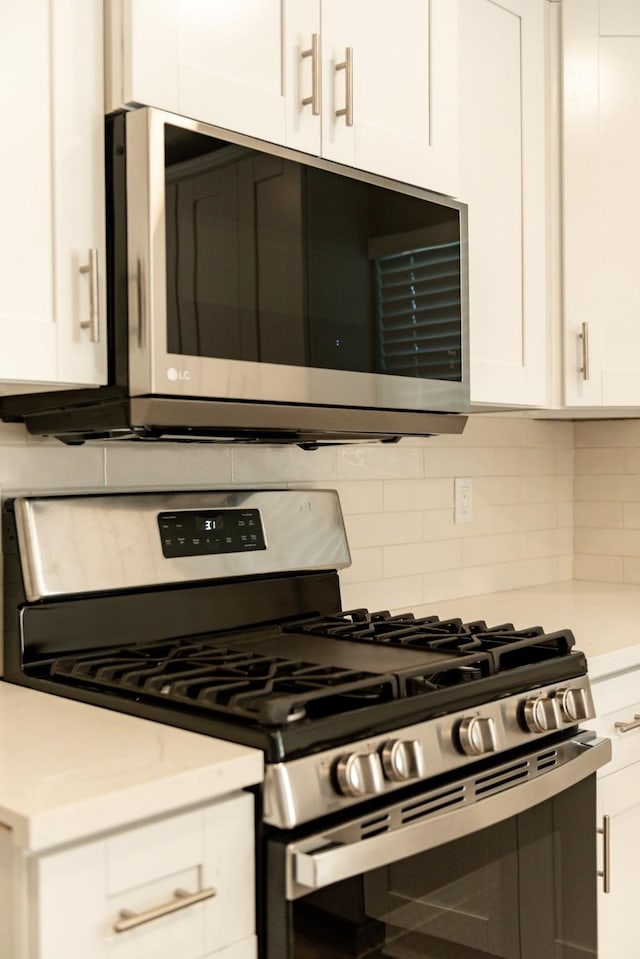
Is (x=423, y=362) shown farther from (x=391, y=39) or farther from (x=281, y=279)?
(x=391, y=39)

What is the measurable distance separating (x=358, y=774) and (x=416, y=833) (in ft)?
0.48

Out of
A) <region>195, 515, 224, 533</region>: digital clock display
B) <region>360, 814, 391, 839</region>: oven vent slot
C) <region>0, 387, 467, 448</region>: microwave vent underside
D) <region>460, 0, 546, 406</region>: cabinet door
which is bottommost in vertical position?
<region>360, 814, 391, 839</region>: oven vent slot

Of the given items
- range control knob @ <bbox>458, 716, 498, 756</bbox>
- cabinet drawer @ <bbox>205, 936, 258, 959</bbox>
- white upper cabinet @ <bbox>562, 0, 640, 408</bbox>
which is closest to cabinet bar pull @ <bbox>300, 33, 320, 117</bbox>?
white upper cabinet @ <bbox>562, 0, 640, 408</bbox>

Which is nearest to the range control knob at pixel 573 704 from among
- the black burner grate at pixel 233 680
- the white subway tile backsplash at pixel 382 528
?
the black burner grate at pixel 233 680

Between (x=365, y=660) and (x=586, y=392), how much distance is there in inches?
42.0

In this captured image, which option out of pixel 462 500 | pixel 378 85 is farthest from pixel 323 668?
pixel 462 500

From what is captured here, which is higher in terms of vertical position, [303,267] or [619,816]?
[303,267]

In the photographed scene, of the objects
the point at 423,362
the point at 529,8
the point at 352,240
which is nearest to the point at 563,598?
the point at 423,362

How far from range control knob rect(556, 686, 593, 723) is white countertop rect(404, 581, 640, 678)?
0.19m

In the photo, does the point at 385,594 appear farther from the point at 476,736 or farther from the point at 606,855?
the point at 476,736

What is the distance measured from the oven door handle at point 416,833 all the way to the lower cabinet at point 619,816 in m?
0.26

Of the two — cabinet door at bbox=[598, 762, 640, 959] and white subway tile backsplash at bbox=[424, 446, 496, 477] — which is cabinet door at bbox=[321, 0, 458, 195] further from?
cabinet door at bbox=[598, 762, 640, 959]

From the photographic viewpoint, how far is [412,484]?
2.44 metres

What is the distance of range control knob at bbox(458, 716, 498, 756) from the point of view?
1.41 m
